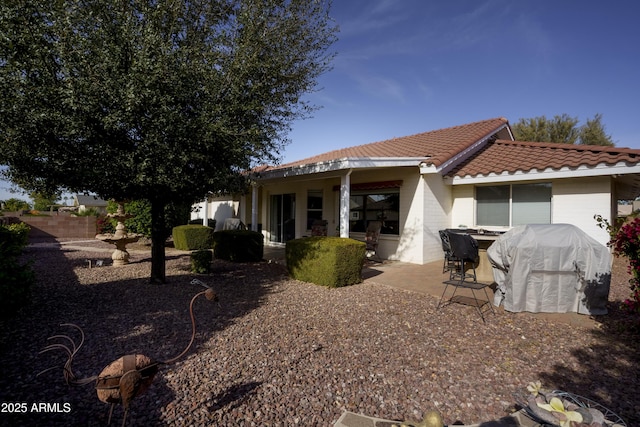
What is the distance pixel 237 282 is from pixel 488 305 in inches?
A: 211

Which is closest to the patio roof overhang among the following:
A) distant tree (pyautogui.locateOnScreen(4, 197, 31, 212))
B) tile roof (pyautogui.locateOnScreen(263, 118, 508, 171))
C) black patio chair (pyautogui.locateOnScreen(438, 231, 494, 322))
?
tile roof (pyautogui.locateOnScreen(263, 118, 508, 171))

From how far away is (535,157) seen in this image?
9.20 metres

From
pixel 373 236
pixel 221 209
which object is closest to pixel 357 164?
pixel 373 236

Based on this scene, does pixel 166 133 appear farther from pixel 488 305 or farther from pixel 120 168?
pixel 488 305

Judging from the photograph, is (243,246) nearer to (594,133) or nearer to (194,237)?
(194,237)

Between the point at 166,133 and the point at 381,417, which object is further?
the point at 166,133

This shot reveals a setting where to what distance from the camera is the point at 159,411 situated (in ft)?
8.81

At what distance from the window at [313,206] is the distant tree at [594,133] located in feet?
79.0

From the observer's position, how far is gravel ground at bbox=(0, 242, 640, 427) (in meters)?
2.77

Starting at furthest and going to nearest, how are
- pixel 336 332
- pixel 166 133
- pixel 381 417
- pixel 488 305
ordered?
pixel 488 305, pixel 166 133, pixel 336 332, pixel 381 417

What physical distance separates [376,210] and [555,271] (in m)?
6.39

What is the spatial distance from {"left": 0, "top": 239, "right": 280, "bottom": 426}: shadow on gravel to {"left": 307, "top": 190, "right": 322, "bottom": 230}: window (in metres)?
5.21

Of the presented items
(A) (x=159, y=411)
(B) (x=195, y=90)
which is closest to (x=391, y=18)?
(B) (x=195, y=90)

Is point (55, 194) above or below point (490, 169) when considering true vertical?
below
